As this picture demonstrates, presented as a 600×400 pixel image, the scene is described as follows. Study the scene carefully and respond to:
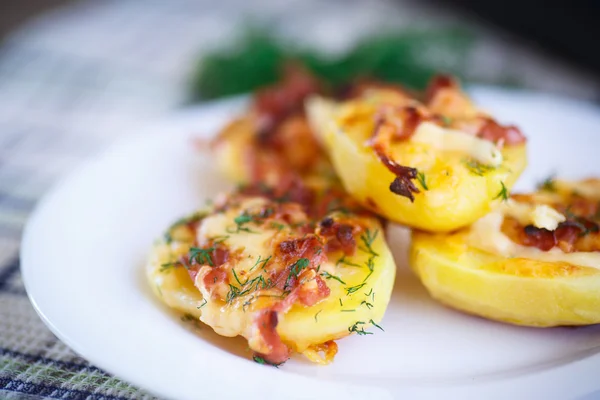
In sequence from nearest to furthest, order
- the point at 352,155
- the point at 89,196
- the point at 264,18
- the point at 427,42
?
the point at 352,155, the point at 89,196, the point at 427,42, the point at 264,18

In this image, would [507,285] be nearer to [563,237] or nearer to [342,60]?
[563,237]

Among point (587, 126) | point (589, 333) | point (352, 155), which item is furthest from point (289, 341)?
point (587, 126)

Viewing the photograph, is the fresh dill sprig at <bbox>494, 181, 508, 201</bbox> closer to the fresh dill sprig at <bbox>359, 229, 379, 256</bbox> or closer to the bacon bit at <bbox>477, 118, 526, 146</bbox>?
the bacon bit at <bbox>477, 118, 526, 146</bbox>

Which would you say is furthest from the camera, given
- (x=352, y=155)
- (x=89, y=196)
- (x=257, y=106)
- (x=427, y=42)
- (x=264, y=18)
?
(x=264, y=18)

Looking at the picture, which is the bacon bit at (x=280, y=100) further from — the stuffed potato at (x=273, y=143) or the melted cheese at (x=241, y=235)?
the melted cheese at (x=241, y=235)

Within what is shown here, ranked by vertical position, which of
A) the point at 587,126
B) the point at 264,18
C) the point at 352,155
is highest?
the point at 352,155

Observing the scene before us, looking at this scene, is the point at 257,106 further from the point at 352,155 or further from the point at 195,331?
the point at 195,331

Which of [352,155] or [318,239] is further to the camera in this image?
[352,155]
